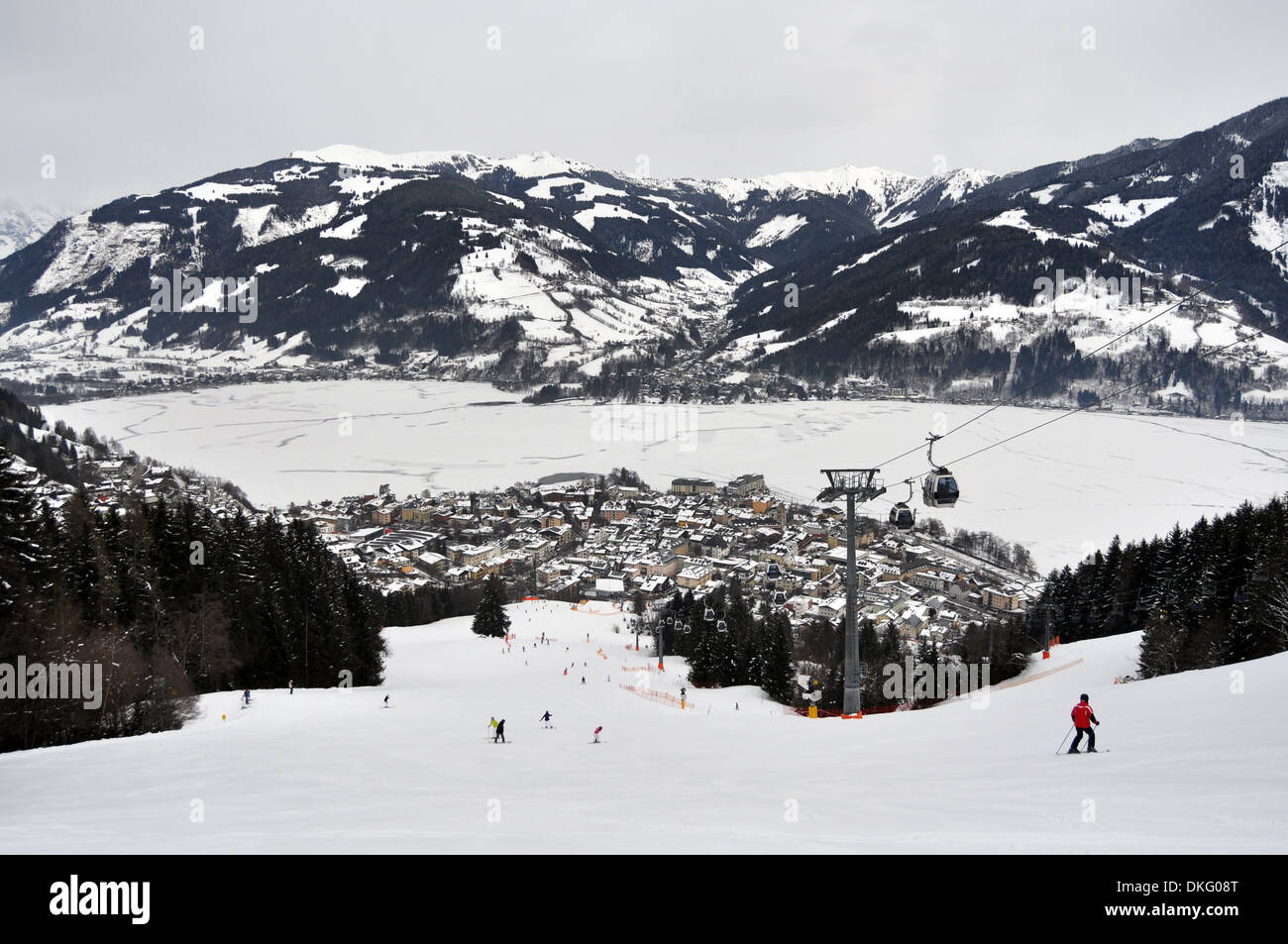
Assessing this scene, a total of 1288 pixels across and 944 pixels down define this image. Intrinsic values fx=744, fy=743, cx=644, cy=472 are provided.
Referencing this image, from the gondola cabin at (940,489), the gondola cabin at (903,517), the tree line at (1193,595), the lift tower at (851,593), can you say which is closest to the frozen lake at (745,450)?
the tree line at (1193,595)

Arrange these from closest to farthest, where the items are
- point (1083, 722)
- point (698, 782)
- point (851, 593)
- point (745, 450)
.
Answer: point (1083, 722) → point (698, 782) → point (851, 593) → point (745, 450)

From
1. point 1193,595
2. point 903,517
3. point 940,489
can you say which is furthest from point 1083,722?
point 1193,595

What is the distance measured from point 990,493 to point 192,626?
210ft

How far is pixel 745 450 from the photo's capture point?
93500mm

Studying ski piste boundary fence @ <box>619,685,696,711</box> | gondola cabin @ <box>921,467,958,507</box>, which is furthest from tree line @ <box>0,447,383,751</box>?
gondola cabin @ <box>921,467,958,507</box>

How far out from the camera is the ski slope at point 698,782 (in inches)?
223

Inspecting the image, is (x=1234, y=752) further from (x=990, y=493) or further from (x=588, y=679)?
(x=990, y=493)

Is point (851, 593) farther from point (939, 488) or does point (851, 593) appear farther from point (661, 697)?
point (661, 697)

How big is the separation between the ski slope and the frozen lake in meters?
45.2

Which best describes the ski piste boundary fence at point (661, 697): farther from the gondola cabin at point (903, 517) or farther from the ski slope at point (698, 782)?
the gondola cabin at point (903, 517)

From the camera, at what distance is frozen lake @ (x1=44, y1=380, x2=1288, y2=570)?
208 ft

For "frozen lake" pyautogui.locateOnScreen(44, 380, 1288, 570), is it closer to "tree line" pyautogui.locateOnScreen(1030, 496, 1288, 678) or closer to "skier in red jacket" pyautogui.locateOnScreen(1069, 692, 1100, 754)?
"tree line" pyautogui.locateOnScreen(1030, 496, 1288, 678)

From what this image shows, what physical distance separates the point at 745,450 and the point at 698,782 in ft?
279
